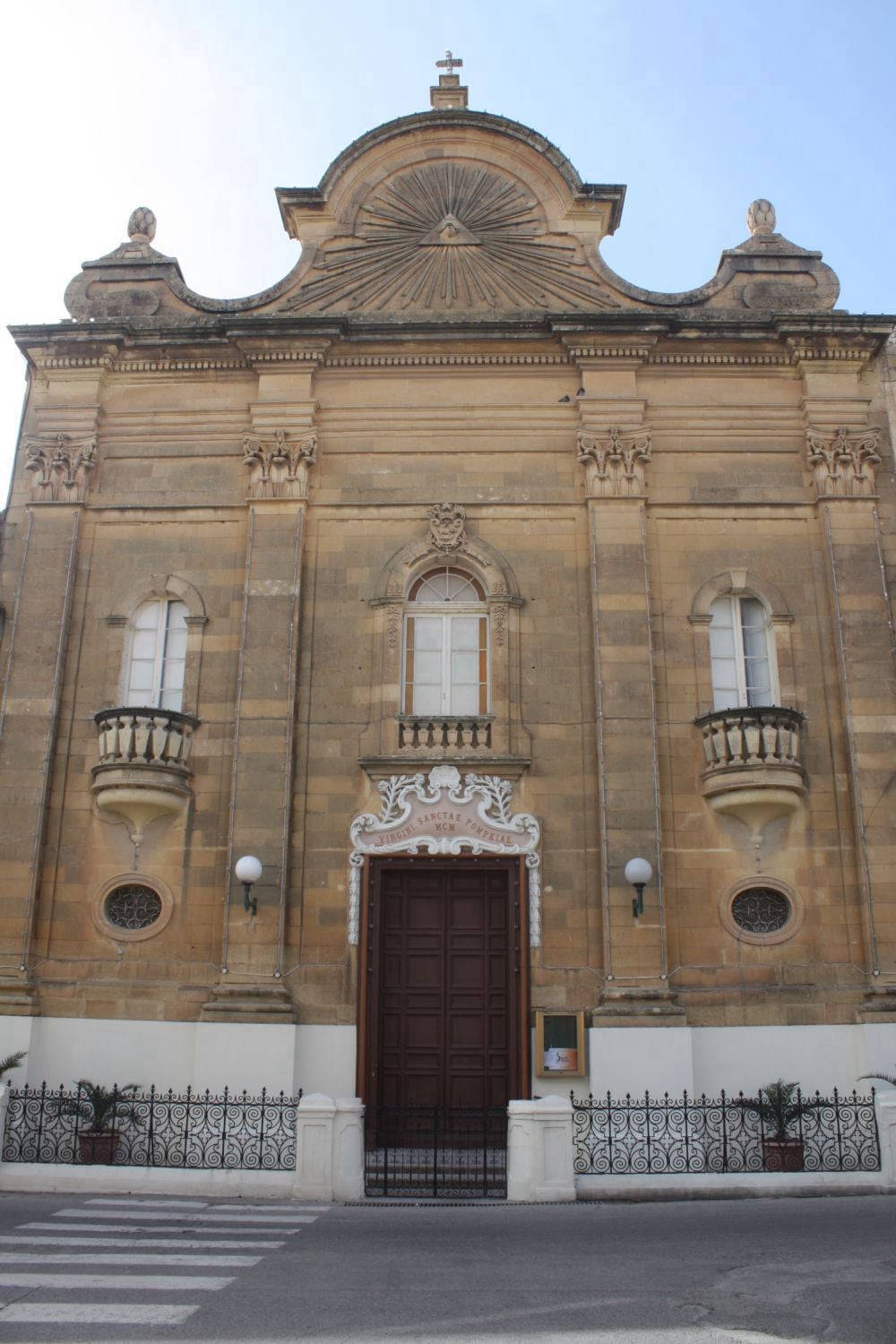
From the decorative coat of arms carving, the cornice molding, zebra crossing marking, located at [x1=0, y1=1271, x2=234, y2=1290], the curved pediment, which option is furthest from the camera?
the curved pediment

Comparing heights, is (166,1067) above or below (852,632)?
below

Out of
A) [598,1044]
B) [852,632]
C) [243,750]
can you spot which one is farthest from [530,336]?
[598,1044]

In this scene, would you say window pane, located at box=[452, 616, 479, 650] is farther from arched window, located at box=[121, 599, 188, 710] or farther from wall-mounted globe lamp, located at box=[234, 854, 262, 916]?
wall-mounted globe lamp, located at box=[234, 854, 262, 916]

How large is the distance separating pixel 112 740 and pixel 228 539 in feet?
12.6

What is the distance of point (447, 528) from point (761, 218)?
329 inches

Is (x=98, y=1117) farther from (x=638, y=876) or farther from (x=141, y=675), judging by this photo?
(x=638, y=876)

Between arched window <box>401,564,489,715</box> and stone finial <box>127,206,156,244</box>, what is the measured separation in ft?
27.8

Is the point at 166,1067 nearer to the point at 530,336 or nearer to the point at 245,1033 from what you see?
the point at 245,1033

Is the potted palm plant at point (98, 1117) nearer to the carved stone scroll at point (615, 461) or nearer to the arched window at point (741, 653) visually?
the arched window at point (741, 653)

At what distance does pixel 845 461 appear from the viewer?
57.6 feet

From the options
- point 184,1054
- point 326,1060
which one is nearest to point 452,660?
point 326,1060

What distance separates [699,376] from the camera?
1834 cm

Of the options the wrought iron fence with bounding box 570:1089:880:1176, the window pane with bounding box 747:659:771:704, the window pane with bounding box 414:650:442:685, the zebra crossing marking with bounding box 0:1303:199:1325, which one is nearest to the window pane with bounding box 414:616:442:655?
the window pane with bounding box 414:650:442:685

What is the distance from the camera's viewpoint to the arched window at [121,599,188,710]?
1709 centimetres
